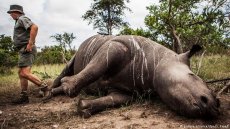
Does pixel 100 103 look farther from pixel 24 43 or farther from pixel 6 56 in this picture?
pixel 6 56

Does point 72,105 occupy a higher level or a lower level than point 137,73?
lower

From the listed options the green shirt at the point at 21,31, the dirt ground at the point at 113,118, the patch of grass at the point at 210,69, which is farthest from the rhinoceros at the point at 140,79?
the patch of grass at the point at 210,69

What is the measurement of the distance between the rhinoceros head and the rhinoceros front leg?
698 mm

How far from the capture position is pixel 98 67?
462 centimetres

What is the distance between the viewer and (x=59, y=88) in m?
6.40

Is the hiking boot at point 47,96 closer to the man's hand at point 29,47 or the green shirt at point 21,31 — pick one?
the man's hand at point 29,47

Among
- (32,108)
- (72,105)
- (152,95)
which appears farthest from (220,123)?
(32,108)

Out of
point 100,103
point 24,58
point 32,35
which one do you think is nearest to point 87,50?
point 32,35

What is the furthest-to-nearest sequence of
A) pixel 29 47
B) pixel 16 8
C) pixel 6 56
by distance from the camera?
1. pixel 6 56
2. pixel 16 8
3. pixel 29 47

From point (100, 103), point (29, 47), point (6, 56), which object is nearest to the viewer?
point (100, 103)

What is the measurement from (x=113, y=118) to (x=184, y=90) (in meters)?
0.96

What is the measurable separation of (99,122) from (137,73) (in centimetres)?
107

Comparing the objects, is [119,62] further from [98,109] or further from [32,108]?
[32,108]

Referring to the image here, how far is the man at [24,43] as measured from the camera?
6051 millimetres
